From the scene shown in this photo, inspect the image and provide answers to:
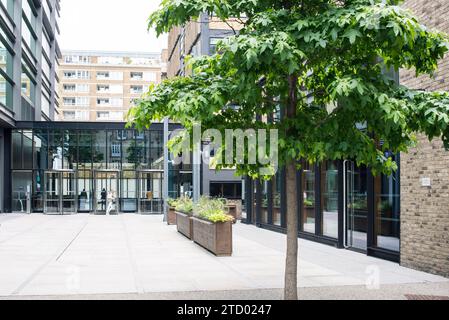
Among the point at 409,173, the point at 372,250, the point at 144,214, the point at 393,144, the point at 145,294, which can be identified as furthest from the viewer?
the point at 144,214

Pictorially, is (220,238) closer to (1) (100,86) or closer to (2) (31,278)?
(2) (31,278)

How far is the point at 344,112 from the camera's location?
7.33 metres

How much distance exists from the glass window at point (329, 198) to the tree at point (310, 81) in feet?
27.8

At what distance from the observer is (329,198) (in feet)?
56.2

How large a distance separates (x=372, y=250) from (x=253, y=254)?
2.97m

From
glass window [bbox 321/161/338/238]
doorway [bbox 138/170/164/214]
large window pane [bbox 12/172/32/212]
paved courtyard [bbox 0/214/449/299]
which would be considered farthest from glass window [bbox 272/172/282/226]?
large window pane [bbox 12/172/32/212]

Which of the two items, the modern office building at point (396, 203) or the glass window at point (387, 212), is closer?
the modern office building at point (396, 203)

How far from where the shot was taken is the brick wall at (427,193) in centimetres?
1093

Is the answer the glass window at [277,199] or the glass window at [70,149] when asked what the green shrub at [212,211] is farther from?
the glass window at [70,149]

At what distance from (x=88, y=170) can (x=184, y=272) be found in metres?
28.7

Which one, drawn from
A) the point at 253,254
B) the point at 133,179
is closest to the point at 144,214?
the point at 133,179

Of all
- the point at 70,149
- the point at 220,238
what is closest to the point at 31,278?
the point at 220,238

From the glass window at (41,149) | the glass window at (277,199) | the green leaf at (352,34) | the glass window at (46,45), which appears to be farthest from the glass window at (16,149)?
the green leaf at (352,34)
